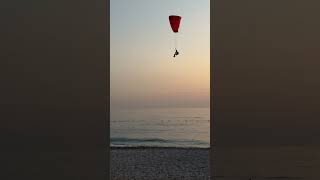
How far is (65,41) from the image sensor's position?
13.0 feet

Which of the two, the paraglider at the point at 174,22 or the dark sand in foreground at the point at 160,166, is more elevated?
the paraglider at the point at 174,22

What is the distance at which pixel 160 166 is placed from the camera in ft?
26.6

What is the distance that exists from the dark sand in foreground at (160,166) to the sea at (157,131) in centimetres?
519

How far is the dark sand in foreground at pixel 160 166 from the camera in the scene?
22.7 ft

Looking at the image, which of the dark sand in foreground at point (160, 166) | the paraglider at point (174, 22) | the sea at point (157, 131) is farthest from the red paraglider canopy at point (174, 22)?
the sea at point (157, 131)

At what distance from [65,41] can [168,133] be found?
16513 millimetres

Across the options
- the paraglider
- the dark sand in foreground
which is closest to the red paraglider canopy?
the paraglider

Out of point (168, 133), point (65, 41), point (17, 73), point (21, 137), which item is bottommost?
point (168, 133)

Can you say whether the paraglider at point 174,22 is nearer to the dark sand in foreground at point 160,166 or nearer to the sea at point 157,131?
the dark sand in foreground at point 160,166

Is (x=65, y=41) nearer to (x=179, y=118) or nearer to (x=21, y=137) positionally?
(x=21, y=137)

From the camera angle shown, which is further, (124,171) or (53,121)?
(124,171)

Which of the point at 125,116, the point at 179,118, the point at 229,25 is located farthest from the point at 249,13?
the point at 179,118

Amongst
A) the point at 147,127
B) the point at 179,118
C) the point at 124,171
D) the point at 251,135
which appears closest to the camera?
the point at 251,135

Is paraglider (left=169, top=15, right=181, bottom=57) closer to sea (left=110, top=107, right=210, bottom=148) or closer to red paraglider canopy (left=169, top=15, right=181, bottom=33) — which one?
red paraglider canopy (left=169, top=15, right=181, bottom=33)
